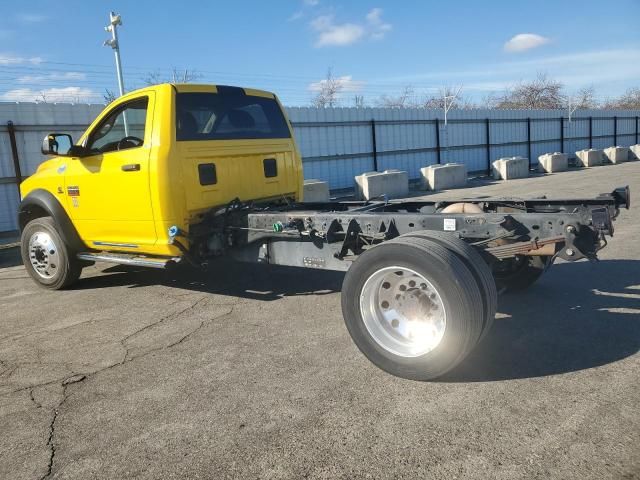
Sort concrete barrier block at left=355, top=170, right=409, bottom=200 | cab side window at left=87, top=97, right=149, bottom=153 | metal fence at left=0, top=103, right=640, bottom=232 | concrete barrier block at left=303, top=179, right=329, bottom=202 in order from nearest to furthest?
1. cab side window at left=87, top=97, right=149, bottom=153
2. metal fence at left=0, top=103, right=640, bottom=232
3. concrete barrier block at left=303, top=179, right=329, bottom=202
4. concrete barrier block at left=355, top=170, right=409, bottom=200

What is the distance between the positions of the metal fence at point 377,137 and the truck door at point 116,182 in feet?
22.3

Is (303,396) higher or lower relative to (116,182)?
lower

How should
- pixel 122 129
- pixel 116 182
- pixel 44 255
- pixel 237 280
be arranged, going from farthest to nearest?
1. pixel 237 280
2. pixel 44 255
3. pixel 122 129
4. pixel 116 182

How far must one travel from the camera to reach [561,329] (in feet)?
14.1

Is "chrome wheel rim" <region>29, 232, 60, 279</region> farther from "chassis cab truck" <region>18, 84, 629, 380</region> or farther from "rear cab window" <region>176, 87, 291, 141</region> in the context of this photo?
"rear cab window" <region>176, 87, 291, 141</region>

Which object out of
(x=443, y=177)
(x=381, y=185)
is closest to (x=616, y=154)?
(x=443, y=177)

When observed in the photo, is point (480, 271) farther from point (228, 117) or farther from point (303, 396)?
point (228, 117)

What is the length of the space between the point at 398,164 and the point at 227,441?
18.7m

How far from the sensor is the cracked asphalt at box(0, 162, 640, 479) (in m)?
2.70

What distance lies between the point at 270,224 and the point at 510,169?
19.4 m

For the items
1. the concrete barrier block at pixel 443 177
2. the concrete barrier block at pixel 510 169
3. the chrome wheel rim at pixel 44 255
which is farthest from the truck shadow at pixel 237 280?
the concrete barrier block at pixel 510 169

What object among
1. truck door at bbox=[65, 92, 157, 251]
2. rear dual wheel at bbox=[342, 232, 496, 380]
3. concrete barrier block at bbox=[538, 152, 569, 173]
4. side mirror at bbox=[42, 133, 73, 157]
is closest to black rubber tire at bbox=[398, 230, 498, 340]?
rear dual wheel at bbox=[342, 232, 496, 380]

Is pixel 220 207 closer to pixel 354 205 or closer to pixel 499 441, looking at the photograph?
pixel 354 205

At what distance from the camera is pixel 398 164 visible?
20828mm
